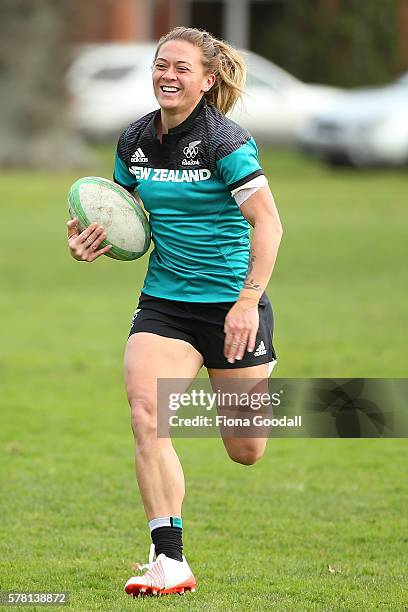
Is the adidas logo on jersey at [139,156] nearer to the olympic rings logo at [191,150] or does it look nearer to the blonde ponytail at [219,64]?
the olympic rings logo at [191,150]

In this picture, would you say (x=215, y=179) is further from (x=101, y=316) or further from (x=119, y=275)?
(x=119, y=275)

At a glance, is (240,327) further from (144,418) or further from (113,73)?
(113,73)

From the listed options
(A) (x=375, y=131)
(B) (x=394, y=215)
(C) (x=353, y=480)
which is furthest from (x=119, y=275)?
(A) (x=375, y=131)

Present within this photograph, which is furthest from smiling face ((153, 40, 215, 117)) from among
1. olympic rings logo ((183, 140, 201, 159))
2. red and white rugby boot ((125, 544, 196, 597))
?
red and white rugby boot ((125, 544, 196, 597))

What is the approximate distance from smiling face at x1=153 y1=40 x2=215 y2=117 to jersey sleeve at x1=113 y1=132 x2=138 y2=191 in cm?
30

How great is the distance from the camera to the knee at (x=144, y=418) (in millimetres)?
5465

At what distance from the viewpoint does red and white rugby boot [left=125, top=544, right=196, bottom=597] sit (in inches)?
213

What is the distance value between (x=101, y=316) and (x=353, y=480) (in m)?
6.17

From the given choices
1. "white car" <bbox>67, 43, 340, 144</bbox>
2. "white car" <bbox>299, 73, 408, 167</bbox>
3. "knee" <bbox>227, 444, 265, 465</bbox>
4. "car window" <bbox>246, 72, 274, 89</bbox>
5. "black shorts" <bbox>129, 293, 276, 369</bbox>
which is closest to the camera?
"black shorts" <bbox>129, 293, 276, 369</bbox>

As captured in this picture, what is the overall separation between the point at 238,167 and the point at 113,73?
28.4 m

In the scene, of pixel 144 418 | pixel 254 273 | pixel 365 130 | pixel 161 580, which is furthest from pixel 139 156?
pixel 365 130

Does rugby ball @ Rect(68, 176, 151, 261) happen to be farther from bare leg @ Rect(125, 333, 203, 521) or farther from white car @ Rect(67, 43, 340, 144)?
white car @ Rect(67, 43, 340, 144)

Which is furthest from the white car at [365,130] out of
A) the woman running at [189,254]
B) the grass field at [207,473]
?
the woman running at [189,254]

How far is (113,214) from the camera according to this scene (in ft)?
19.5
